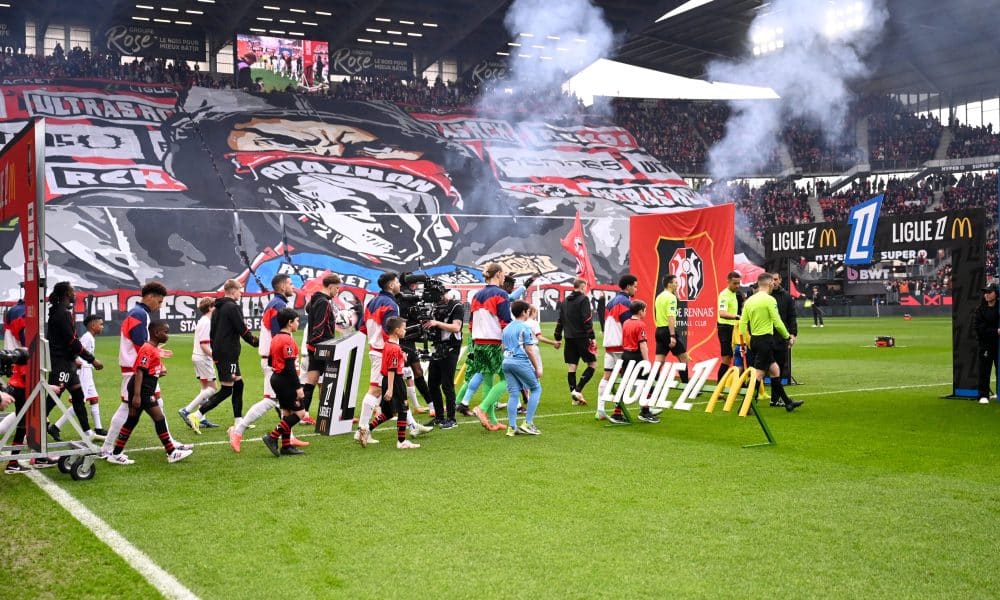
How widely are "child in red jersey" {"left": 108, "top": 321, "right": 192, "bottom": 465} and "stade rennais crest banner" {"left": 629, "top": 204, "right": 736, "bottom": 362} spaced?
9.16m

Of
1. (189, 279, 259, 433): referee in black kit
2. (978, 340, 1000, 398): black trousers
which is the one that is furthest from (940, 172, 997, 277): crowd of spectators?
(189, 279, 259, 433): referee in black kit

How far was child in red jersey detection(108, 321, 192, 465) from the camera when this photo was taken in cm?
856

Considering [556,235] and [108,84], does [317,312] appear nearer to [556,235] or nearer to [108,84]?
[556,235]

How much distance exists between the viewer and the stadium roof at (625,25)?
4759 cm

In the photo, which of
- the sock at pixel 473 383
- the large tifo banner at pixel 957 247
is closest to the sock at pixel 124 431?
the sock at pixel 473 383

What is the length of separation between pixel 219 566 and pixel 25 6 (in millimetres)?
52723

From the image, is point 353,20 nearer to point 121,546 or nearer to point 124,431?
point 124,431

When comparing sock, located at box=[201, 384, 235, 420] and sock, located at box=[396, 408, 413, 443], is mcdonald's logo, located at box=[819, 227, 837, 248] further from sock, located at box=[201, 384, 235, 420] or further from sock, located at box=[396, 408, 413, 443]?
sock, located at box=[201, 384, 235, 420]

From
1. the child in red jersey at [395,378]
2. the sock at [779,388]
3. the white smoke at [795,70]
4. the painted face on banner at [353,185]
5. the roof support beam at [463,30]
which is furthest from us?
the roof support beam at [463,30]

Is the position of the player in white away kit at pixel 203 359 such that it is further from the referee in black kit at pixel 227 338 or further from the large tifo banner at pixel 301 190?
the large tifo banner at pixel 301 190

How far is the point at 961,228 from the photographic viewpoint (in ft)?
45.9

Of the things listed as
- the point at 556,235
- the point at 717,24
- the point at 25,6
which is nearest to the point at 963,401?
the point at 556,235

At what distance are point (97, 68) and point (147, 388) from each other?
47.4m

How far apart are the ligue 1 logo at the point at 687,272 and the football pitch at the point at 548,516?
13.6ft
